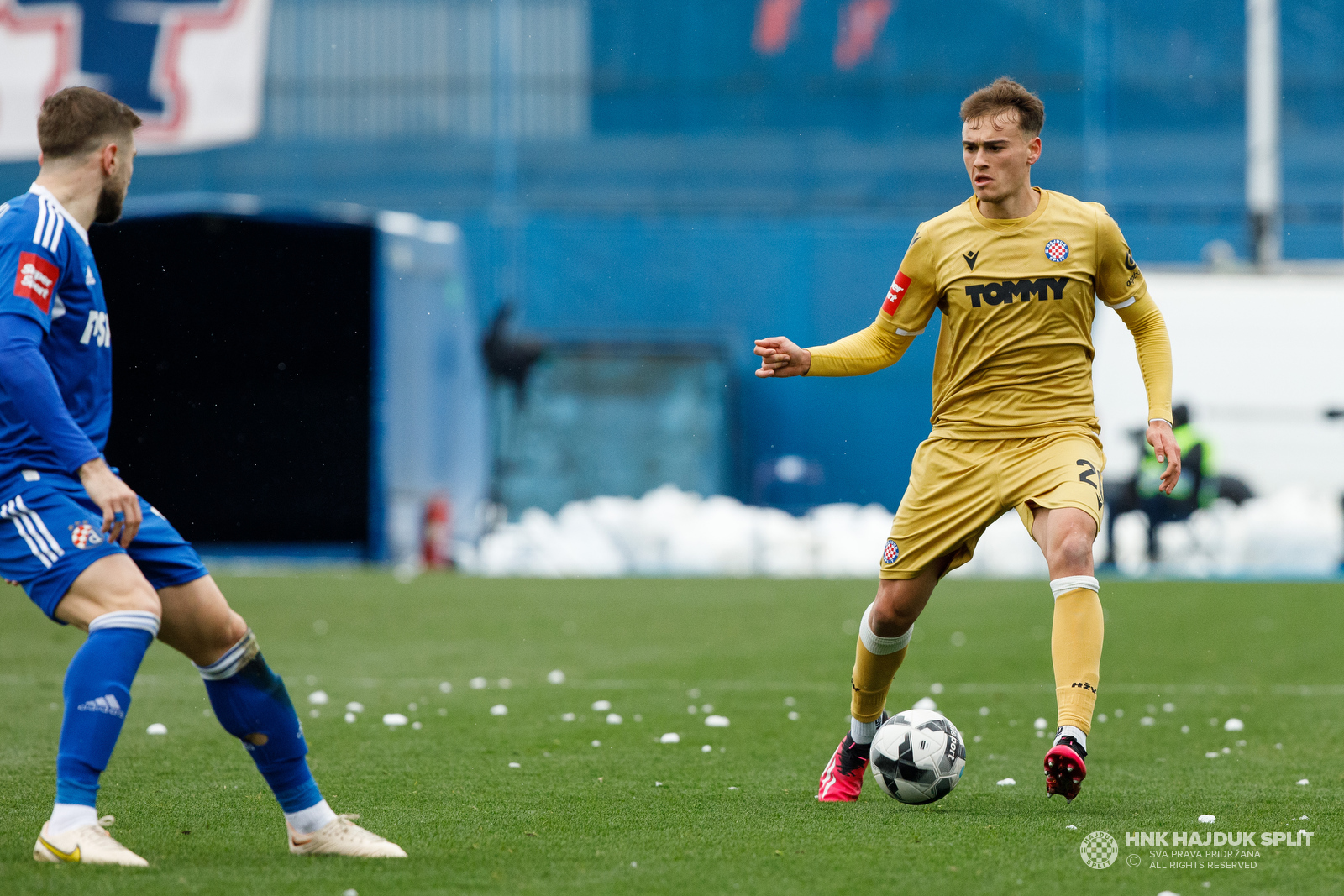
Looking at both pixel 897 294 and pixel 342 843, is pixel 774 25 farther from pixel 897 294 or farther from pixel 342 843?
pixel 342 843

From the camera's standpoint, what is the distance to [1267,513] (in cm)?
1639

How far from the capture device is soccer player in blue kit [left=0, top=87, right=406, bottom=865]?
3668 mm

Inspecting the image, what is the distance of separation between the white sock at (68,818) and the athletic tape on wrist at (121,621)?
1.30ft

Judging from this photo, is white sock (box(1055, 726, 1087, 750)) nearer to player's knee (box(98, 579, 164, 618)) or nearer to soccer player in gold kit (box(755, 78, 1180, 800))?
soccer player in gold kit (box(755, 78, 1180, 800))

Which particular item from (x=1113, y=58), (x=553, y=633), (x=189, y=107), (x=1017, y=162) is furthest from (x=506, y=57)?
(x=1017, y=162)

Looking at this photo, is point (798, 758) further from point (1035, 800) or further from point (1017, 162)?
point (1017, 162)

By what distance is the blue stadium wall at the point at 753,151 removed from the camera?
18203 mm

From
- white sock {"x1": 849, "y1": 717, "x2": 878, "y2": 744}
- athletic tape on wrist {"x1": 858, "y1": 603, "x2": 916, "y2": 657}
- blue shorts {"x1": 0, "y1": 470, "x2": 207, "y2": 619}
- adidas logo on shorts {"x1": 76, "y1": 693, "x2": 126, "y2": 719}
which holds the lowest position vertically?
white sock {"x1": 849, "y1": 717, "x2": 878, "y2": 744}

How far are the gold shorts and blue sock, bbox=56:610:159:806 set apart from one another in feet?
7.23

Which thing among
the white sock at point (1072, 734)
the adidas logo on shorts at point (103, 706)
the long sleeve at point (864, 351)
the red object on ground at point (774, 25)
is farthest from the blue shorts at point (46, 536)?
the red object on ground at point (774, 25)

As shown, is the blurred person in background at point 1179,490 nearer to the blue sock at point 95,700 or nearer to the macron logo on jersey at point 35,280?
the blue sock at point 95,700

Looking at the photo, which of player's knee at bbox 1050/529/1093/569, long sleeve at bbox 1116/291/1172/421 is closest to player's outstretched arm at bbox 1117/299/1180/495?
long sleeve at bbox 1116/291/1172/421

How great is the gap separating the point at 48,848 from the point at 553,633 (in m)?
7.08

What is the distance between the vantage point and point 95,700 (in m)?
3.71
